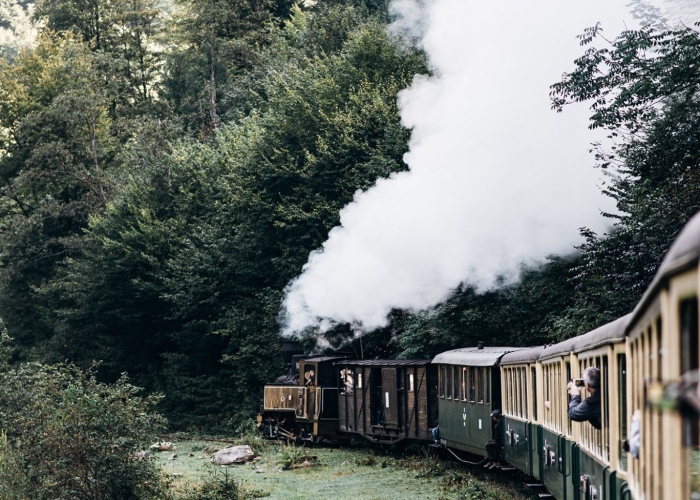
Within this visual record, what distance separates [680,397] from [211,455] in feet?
87.2

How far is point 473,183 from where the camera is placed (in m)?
29.7

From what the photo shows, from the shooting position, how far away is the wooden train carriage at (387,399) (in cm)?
2280

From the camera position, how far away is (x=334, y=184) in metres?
35.2

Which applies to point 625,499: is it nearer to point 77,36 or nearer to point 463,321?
point 463,321

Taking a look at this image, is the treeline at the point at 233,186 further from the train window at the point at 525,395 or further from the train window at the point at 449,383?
the train window at the point at 525,395

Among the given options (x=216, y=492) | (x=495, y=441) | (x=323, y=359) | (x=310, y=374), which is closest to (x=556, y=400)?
A: (x=495, y=441)

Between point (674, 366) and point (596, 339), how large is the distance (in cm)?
468

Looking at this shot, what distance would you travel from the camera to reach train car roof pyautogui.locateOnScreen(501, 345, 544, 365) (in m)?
13.7

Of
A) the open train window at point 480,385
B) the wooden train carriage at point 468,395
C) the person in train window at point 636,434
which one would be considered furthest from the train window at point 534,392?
the person in train window at point 636,434

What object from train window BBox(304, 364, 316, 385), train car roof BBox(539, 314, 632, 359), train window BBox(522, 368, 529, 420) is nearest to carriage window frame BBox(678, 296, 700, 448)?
train car roof BBox(539, 314, 632, 359)

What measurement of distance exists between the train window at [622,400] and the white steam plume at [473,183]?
19209 millimetres

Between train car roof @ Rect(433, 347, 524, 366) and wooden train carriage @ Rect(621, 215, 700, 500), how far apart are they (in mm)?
12603

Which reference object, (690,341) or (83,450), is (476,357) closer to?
(83,450)

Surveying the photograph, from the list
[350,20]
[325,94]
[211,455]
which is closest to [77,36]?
[350,20]
